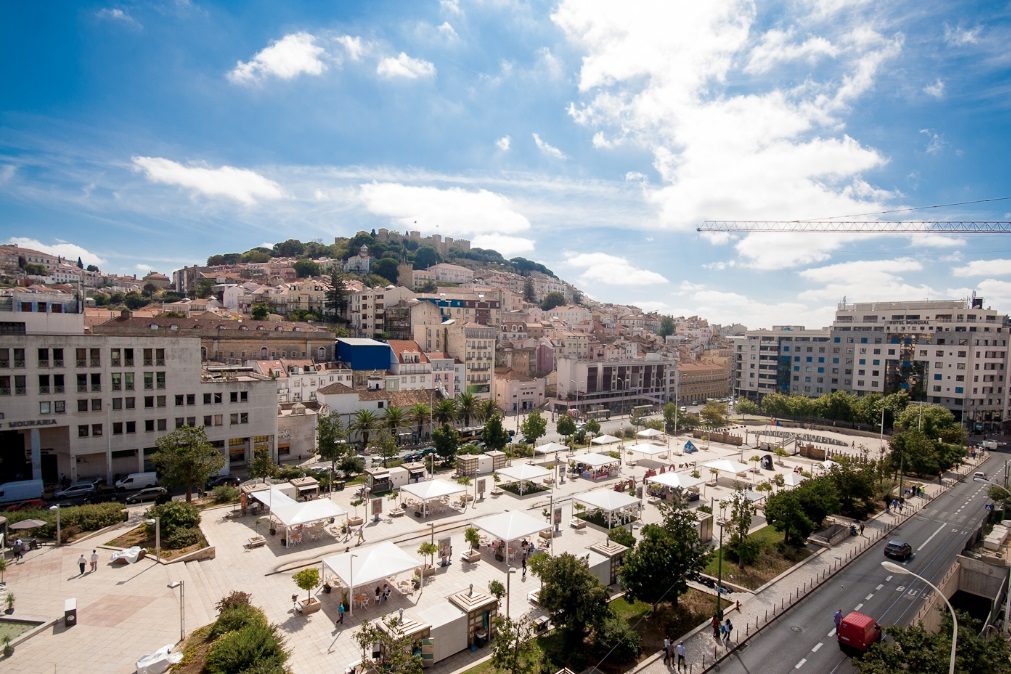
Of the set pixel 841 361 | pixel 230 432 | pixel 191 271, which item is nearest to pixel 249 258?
pixel 191 271

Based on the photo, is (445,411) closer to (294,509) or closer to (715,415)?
(294,509)

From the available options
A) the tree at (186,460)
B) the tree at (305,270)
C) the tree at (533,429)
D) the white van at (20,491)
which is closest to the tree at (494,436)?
the tree at (533,429)

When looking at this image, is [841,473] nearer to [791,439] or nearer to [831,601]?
[831,601]

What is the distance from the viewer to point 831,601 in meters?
25.3

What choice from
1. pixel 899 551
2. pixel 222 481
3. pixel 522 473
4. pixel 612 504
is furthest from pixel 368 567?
pixel 899 551

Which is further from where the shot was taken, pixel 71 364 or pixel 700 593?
pixel 71 364

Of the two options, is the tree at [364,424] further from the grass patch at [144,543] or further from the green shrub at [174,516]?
the grass patch at [144,543]

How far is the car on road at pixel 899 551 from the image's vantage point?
30.2 meters

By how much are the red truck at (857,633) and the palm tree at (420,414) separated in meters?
44.0

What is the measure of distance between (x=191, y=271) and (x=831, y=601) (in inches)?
5865

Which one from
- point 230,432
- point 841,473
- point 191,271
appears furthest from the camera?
point 191,271

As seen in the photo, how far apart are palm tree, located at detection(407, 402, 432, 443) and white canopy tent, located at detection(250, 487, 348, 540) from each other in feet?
87.3

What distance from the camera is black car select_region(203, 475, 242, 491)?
40.8m

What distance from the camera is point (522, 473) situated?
40.2 meters
